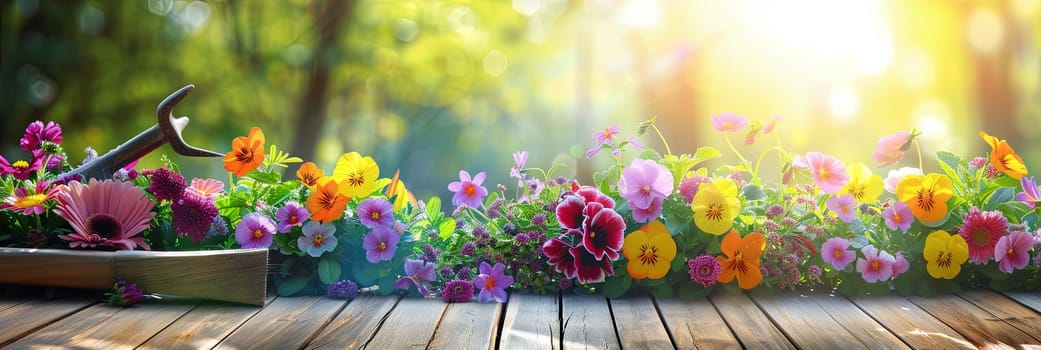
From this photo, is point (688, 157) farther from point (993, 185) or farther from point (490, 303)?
point (993, 185)

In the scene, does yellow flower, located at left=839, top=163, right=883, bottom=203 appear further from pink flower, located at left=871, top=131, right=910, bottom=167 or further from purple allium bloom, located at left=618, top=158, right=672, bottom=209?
purple allium bloom, located at left=618, top=158, right=672, bottom=209

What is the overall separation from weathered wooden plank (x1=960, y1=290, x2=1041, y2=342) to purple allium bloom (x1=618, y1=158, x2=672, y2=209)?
0.86 meters

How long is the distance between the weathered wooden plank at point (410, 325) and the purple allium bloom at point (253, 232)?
40cm

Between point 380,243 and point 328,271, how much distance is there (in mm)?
152

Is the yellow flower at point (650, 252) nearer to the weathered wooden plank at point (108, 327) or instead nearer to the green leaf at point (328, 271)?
the green leaf at point (328, 271)

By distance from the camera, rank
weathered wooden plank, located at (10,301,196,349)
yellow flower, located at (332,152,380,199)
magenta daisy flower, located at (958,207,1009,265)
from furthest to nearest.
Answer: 1. magenta daisy flower, located at (958,207,1009,265)
2. yellow flower, located at (332,152,380,199)
3. weathered wooden plank, located at (10,301,196,349)

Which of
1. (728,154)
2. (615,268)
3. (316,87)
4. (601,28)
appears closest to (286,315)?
(615,268)

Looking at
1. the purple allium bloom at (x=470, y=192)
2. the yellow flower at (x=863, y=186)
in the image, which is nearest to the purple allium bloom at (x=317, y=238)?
the purple allium bloom at (x=470, y=192)

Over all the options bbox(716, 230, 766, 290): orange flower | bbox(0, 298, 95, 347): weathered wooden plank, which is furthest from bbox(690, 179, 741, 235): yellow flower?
bbox(0, 298, 95, 347): weathered wooden plank

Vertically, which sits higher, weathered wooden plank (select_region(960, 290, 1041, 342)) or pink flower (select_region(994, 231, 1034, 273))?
pink flower (select_region(994, 231, 1034, 273))

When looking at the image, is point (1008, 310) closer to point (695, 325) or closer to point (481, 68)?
point (695, 325)

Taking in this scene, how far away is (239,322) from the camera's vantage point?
6.22 feet

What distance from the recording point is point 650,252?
225 cm

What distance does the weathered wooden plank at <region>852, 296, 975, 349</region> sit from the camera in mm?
1751
